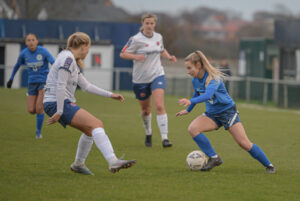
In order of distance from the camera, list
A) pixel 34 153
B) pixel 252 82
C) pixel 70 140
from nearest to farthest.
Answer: pixel 34 153 < pixel 70 140 < pixel 252 82

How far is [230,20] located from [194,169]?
4146 inches

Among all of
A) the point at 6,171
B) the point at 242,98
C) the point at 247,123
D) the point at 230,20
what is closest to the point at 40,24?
the point at 242,98

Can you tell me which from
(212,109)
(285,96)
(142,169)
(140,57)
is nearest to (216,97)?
(212,109)

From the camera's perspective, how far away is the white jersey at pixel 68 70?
24.2ft

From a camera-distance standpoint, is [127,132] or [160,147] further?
[127,132]

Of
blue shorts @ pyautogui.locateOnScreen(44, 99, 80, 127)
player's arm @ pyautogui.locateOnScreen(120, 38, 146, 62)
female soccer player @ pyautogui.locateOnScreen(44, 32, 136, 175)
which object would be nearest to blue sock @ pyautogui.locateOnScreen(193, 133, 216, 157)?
female soccer player @ pyautogui.locateOnScreen(44, 32, 136, 175)

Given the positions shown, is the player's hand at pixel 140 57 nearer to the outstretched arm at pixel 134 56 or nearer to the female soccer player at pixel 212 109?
the outstretched arm at pixel 134 56

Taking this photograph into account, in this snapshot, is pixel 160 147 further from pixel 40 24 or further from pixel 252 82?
pixel 40 24

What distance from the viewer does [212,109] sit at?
8.30 metres

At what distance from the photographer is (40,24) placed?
36656mm

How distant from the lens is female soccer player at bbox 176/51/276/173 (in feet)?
26.4

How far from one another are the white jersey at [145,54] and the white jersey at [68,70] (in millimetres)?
3845

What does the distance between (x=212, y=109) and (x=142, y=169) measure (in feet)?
4.45

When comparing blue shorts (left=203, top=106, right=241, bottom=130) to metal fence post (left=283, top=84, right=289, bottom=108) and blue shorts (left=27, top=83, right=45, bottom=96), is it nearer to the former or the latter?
blue shorts (left=27, top=83, right=45, bottom=96)
